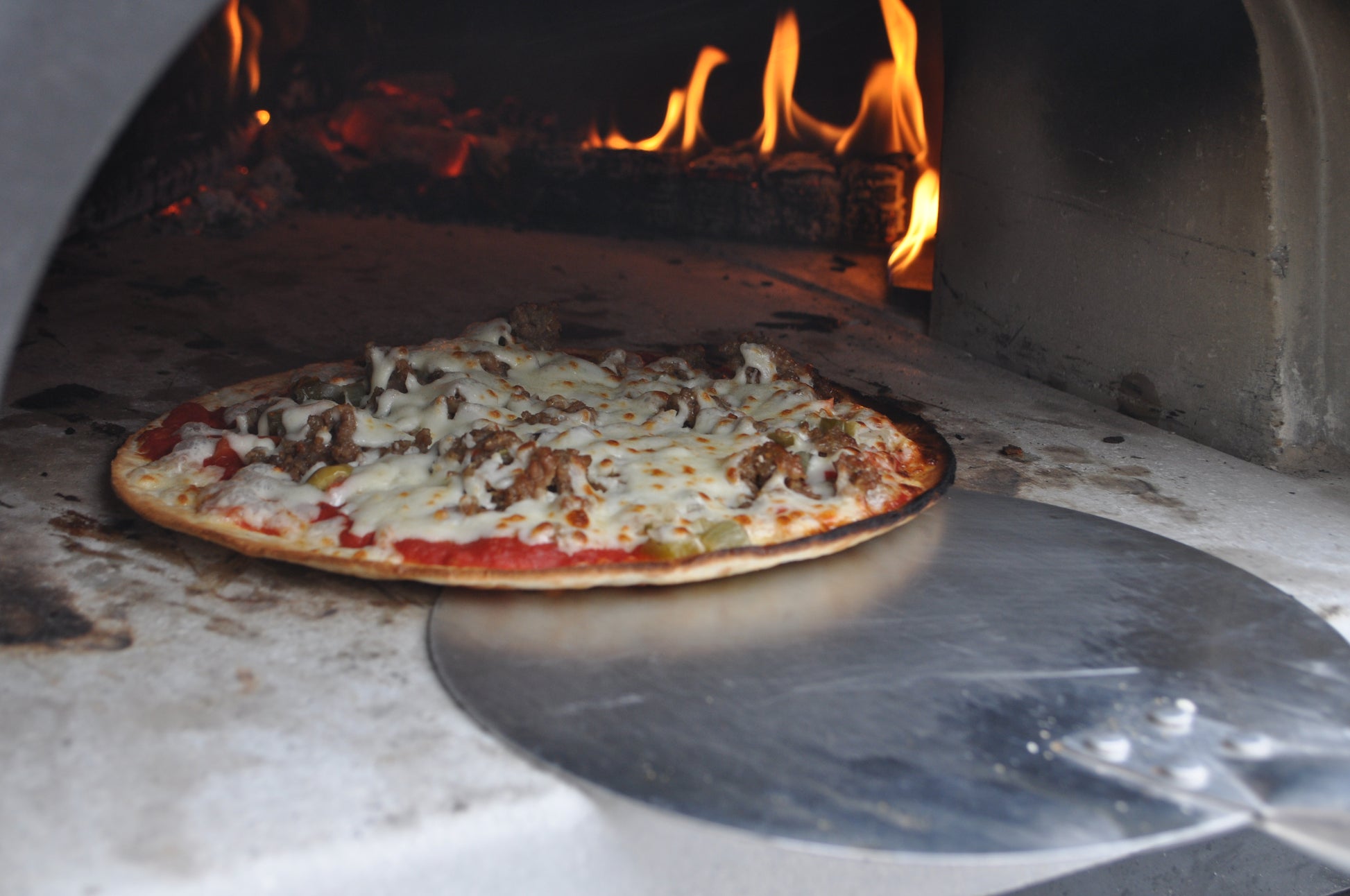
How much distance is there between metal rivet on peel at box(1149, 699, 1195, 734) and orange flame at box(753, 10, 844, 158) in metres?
5.41

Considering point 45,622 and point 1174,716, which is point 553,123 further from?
point 1174,716

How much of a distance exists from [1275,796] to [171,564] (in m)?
2.33

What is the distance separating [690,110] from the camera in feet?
24.2

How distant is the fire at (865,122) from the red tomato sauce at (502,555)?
12.0 feet

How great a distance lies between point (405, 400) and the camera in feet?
10.3

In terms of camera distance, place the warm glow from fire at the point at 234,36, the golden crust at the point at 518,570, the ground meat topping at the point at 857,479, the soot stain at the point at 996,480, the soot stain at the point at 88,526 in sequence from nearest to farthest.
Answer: the golden crust at the point at 518,570, the ground meat topping at the point at 857,479, the soot stain at the point at 88,526, the soot stain at the point at 996,480, the warm glow from fire at the point at 234,36

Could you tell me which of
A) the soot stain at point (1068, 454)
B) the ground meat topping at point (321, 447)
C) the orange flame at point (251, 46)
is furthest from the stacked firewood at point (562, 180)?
the ground meat topping at point (321, 447)

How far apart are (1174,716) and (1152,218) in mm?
2357

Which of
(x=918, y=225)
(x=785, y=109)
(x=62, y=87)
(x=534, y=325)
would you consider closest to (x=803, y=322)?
(x=918, y=225)

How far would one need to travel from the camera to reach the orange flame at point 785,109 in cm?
705

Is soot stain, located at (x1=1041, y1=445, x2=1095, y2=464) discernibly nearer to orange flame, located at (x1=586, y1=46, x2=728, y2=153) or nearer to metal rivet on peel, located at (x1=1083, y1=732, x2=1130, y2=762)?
metal rivet on peel, located at (x1=1083, y1=732, x2=1130, y2=762)

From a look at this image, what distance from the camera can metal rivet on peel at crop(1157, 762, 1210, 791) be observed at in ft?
6.28

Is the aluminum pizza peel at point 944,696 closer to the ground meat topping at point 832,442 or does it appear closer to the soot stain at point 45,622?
the ground meat topping at point 832,442

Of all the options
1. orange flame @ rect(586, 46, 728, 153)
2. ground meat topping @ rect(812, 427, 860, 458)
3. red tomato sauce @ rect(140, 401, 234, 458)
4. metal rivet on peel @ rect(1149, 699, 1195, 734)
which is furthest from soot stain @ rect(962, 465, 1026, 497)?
orange flame @ rect(586, 46, 728, 153)
